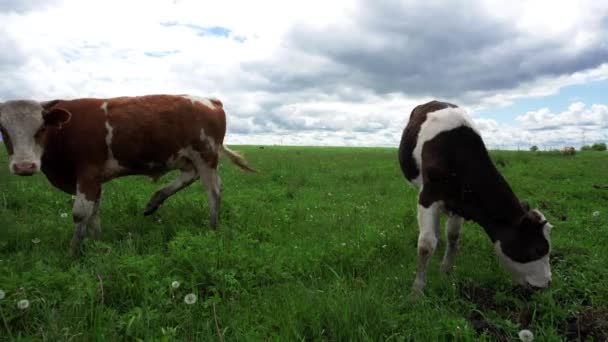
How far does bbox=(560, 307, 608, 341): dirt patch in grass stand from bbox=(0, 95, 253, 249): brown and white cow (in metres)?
5.30

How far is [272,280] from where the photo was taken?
4.66m

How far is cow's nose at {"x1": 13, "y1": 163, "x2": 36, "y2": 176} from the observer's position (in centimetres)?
523

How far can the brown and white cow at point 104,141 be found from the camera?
5.51 meters

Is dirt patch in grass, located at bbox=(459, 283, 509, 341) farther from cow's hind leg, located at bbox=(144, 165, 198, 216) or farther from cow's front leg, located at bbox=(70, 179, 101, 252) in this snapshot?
cow's hind leg, located at bbox=(144, 165, 198, 216)

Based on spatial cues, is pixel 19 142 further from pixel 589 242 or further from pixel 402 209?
pixel 589 242

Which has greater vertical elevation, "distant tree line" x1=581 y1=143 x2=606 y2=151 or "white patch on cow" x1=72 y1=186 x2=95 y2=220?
"distant tree line" x1=581 y1=143 x2=606 y2=151

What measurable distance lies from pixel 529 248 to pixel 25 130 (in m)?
6.54

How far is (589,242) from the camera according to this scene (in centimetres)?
677

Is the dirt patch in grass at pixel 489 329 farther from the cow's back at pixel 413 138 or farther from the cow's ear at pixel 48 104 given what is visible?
the cow's ear at pixel 48 104

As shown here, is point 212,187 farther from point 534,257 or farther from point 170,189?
point 534,257

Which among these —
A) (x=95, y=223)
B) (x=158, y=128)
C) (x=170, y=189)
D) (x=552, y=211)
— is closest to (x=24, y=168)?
(x=95, y=223)

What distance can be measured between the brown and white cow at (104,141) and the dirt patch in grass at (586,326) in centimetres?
530

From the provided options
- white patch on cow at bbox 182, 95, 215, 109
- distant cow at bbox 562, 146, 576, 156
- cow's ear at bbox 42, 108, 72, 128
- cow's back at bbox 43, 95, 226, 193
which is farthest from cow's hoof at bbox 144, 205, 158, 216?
distant cow at bbox 562, 146, 576, 156

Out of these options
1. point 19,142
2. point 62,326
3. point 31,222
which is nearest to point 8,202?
point 31,222
